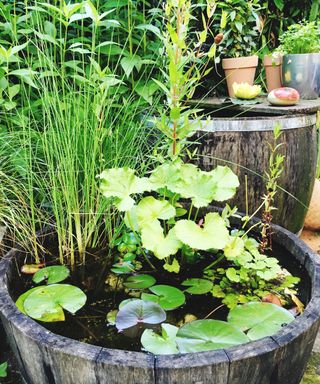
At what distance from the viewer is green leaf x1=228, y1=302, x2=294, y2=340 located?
92cm

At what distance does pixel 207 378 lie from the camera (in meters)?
0.70

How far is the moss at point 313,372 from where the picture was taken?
1207 mm

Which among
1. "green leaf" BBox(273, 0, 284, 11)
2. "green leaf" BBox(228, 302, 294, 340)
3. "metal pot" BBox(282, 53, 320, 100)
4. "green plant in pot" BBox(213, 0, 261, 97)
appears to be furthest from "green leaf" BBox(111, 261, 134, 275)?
"green leaf" BBox(273, 0, 284, 11)

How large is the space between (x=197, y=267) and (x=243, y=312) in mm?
245

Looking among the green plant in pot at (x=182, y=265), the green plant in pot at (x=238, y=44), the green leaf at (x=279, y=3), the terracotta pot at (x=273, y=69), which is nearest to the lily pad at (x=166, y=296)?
the green plant in pot at (x=182, y=265)

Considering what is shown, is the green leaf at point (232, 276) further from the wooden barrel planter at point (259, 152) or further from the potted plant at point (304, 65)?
the potted plant at point (304, 65)

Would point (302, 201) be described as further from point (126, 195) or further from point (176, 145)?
point (126, 195)

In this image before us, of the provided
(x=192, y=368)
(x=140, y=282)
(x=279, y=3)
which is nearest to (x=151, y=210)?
(x=140, y=282)

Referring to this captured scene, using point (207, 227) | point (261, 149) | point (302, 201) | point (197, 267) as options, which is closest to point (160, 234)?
point (207, 227)

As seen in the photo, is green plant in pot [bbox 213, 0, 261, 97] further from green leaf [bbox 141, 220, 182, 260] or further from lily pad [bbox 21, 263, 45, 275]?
lily pad [bbox 21, 263, 45, 275]

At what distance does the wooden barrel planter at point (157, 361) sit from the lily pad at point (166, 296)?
309 millimetres

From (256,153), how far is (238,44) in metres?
0.94

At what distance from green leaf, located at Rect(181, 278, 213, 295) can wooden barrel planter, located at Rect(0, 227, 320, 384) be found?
11.9 inches

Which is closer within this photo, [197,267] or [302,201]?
[197,267]
